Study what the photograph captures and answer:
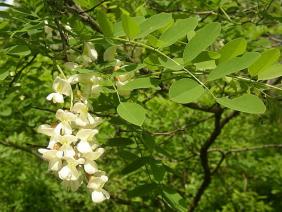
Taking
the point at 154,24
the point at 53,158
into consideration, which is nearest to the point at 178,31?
the point at 154,24

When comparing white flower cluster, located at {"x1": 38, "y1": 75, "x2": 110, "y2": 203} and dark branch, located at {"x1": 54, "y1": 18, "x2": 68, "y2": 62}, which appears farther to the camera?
dark branch, located at {"x1": 54, "y1": 18, "x2": 68, "y2": 62}

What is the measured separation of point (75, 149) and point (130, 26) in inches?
10.9

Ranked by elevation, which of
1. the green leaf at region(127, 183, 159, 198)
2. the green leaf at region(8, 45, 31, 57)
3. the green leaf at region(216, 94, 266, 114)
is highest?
the green leaf at region(8, 45, 31, 57)

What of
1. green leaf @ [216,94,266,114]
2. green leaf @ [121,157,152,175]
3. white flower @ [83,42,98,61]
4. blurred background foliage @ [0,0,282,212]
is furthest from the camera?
blurred background foliage @ [0,0,282,212]

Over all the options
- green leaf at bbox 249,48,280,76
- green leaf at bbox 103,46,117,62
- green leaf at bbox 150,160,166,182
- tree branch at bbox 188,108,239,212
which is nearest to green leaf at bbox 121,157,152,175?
green leaf at bbox 150,160,166,182

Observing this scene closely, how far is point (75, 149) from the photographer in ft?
2.94

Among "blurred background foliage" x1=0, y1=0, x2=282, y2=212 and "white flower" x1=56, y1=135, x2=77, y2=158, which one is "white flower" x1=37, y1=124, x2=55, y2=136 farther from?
"blurred background foliage" x1=0, y1=0, x2=282, y2=212

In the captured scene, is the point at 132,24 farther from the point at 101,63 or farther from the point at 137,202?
the point at 137,202

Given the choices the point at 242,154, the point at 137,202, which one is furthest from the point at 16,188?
the point at 242,154

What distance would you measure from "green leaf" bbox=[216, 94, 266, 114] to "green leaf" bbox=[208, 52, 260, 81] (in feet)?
0.21

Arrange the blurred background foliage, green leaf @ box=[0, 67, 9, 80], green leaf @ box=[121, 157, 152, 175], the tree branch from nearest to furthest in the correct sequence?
green leaf @ box=[0, 67, 9, 80]
green leaf @ box=[121, 157, 152, 175]
the tree branch
the blurred background foliage

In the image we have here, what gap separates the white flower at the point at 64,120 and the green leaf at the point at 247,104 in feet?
0.94

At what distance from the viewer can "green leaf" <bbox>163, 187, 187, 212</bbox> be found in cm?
116

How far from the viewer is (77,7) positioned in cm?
157
